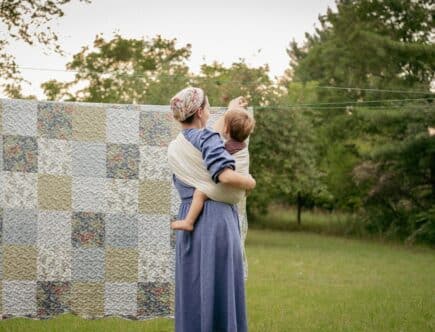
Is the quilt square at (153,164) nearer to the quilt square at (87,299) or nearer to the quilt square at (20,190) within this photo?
the quilt square at (20,190)

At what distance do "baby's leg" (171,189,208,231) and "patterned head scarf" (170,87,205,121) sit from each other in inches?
16.3

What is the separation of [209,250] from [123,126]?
1922 millimetres

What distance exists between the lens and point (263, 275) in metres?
9.14

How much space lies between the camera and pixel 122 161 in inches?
196

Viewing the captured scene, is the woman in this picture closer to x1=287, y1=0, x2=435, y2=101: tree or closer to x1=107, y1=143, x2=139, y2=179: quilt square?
x1=107, y1=143, x2=139, y2=179: quilt square

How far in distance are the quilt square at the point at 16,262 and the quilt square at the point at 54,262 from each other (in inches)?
3.1

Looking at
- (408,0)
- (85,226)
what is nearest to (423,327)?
(85,226)

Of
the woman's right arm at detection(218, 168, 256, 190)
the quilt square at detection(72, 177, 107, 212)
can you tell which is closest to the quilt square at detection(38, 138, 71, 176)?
the quilt square at detection(72, 177, 107, 212)

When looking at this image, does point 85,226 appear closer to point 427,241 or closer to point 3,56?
point 3,56

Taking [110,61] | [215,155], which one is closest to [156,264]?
[215,155]

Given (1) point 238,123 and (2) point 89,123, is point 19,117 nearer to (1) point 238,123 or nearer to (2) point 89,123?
(2) point 89,123

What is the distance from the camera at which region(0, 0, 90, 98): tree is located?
36.3 feet

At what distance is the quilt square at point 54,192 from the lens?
4.87 metres

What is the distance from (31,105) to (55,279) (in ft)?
4.18
